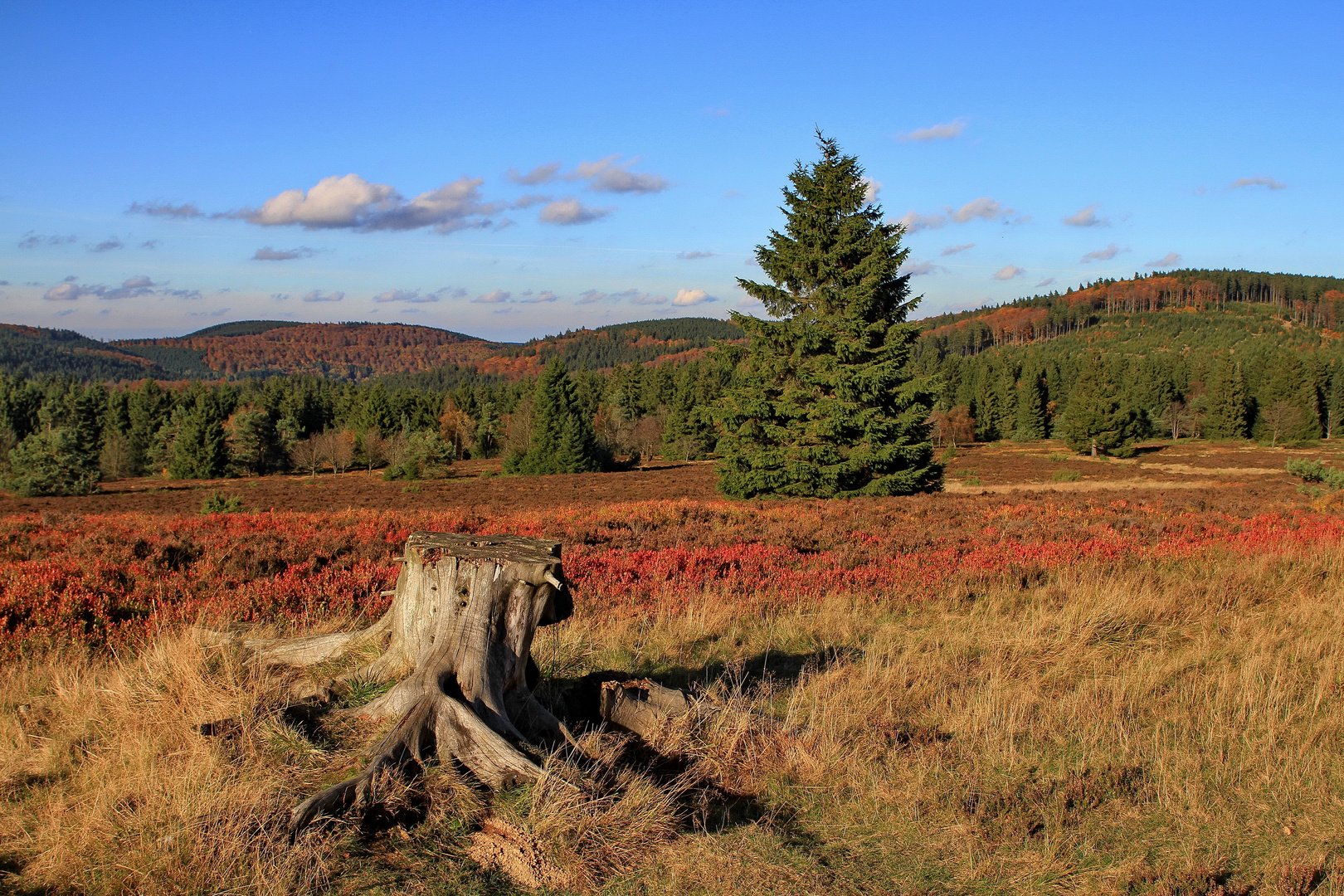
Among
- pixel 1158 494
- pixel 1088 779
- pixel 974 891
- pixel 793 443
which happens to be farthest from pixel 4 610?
pixel 1158 494

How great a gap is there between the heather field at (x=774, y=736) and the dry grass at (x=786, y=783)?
0.01 metres

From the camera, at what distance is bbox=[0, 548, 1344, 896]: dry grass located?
2537 millimetres

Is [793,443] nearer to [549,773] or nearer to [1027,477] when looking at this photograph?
[549,773]

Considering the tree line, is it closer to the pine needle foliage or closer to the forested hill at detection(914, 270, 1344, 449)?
the pine needle foliage

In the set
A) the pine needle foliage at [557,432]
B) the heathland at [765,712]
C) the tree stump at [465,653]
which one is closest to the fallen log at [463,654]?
the tree stump at [465,653]

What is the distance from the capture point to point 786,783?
3.37 meters

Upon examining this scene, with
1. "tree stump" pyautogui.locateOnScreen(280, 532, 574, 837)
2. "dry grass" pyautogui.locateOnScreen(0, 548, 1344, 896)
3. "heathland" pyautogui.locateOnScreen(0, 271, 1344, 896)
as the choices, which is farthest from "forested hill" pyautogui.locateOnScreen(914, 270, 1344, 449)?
"tree stump" pyautogui.locateOnScreen(280, 532, 574, 837)

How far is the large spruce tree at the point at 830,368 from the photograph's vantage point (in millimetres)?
19266

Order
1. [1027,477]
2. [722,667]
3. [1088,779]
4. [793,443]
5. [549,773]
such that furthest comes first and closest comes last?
1. [1027,477]
2. [793,443]
3. [722,667]
4. [1088,779]
5. [549,773]

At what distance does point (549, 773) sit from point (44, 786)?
7.03ft

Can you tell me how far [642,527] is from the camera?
42.8 ft

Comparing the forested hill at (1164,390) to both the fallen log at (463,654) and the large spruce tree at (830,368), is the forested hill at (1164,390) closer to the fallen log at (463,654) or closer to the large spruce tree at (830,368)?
the large spruce tree at (830,368)

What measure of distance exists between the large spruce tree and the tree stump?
16.1 meters

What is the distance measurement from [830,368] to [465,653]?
691 inches
